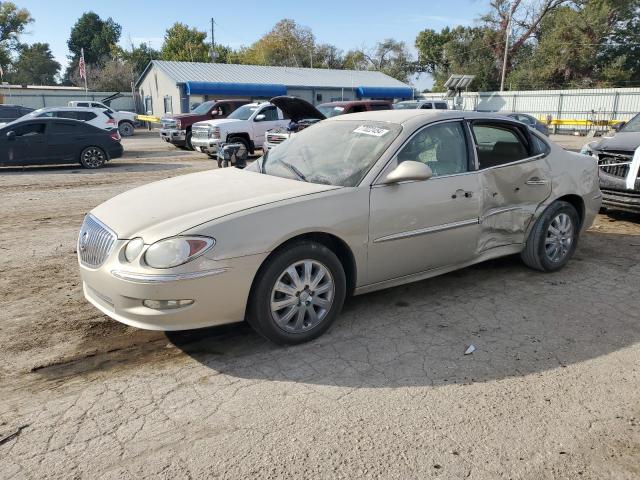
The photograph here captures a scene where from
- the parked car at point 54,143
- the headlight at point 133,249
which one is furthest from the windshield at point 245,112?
the headlight at point 133,249

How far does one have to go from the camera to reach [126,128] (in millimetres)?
28891

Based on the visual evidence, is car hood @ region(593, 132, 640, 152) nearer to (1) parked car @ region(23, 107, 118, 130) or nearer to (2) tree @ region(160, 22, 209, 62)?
(1) parked car @ region(23, 107, 118, 130)

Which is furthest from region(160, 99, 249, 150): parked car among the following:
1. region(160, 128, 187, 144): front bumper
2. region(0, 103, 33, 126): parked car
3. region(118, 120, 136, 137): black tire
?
region(118, 120, 136, 137): black tire

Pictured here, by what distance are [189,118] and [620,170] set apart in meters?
15.7

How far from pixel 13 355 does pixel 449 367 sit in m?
3.02

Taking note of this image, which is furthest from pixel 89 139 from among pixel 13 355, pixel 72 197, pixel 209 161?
pixel 13 355

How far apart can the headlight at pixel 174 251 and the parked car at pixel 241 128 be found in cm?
1307

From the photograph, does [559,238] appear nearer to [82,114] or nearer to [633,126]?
[633,126]

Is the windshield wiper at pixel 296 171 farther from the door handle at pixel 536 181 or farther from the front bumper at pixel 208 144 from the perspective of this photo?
the front bumper at pixel 208 144

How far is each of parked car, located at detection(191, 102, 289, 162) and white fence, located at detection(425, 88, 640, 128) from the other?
19.5 meters

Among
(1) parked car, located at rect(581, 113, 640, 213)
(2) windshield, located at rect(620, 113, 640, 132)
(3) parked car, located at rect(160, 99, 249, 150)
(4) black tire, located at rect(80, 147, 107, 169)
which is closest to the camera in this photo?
(1) parked car, located at rect(581, 113, 640, 213)

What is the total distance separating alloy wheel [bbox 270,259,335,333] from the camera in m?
3.65

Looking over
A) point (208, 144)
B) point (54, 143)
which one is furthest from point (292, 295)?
point (208, 144)

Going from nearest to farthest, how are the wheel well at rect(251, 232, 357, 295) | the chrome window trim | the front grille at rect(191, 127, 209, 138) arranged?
the wheel well at rect(251, 232, 357, 295), the chrome window trim, the front grille at rect(191, 127, 209, 138)
